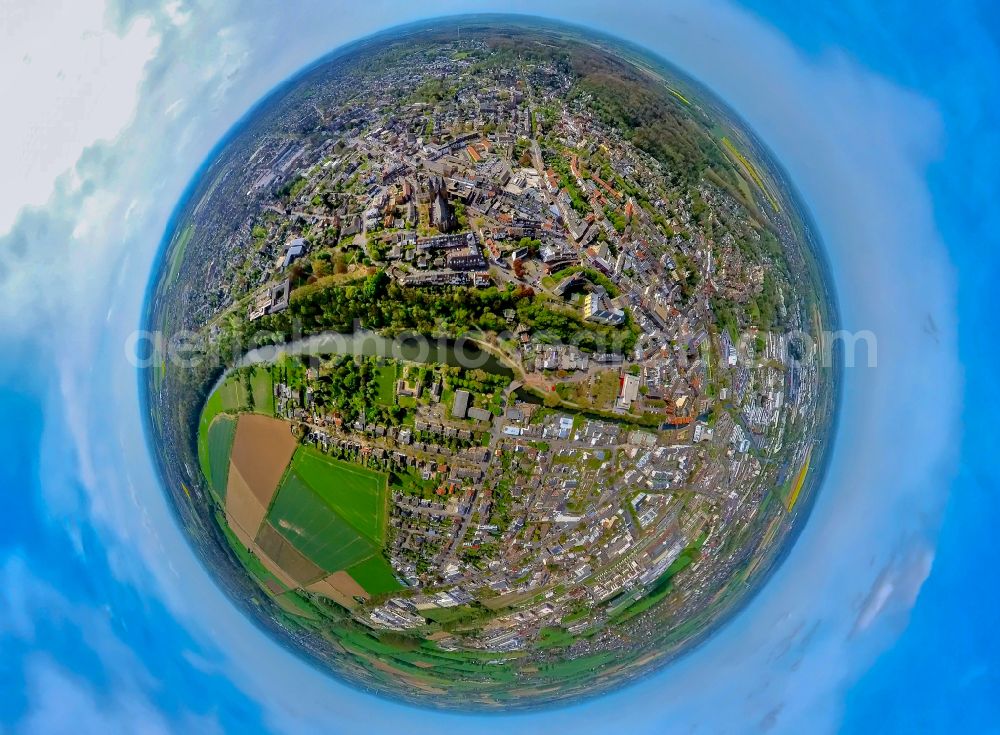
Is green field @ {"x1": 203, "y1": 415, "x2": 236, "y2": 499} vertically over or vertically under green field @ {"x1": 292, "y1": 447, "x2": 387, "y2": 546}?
over

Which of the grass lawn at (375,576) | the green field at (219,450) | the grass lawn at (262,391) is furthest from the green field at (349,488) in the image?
the green field at (219,450)

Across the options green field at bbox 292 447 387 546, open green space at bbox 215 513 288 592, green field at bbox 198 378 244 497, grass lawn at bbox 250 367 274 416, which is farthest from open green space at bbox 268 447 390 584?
green field at bbox 198 378 244 497

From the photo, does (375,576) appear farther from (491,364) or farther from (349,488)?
(491,364)

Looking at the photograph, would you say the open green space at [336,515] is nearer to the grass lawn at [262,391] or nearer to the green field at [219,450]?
the grass lawn at [262,391]

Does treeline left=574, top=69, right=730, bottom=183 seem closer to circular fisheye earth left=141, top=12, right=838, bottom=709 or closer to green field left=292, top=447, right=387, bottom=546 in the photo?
circular fisheye earth left=141, top=12, right=838, bottom=709

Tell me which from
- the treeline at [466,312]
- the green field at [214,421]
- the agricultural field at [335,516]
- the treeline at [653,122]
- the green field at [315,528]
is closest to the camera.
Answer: the treeline at [466,312]

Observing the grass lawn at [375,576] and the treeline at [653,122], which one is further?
the treeline at [653,122]

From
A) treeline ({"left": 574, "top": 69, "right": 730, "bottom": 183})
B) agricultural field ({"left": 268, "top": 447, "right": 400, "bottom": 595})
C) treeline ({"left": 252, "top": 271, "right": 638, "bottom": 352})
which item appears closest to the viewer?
treeline ({"left": 252, "top": 271, "right": 638, "bottom": 352})

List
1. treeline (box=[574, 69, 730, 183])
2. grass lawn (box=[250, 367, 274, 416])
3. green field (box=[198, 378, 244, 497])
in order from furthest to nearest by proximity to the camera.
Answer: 1. treeline (box=[574, 69, 730, 183])
2. green field (box=[198, 378, 244, 497])
3. grass lawn (box=[250, 367, 274, 416])
